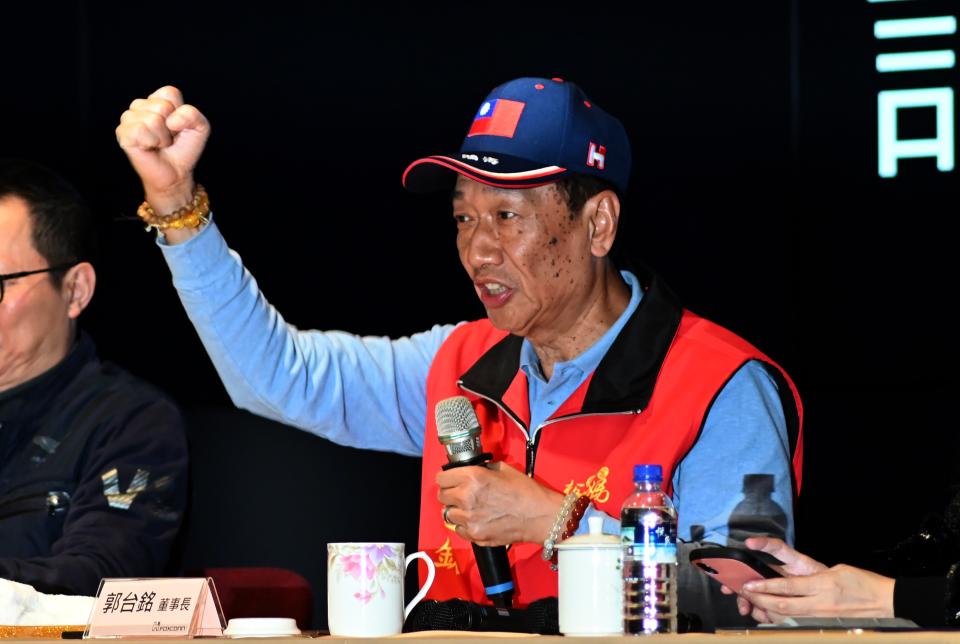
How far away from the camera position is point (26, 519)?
2.54 metres

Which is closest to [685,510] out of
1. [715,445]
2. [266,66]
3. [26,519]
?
[715,445]

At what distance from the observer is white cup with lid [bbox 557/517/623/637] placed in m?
1.45

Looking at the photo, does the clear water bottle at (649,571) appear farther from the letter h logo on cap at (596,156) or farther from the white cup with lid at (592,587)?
the letter h logo on cap at (596,156)

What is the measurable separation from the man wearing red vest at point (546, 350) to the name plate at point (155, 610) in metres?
0.55

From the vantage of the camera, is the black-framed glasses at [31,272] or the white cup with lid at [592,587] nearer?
the white cup with lid at [592,587]

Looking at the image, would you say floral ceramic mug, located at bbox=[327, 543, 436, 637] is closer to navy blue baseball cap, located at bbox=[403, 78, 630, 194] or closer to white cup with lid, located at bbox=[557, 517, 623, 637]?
white cup with lid, located at bbox=[557, 517, 623, 637]

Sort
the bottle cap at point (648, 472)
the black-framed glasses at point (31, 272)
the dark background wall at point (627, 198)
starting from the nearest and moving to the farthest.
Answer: the bottle cap at point (648, 472) < the black-framed glasses at point (31, 272) < the dark background wall at point (627, 198)

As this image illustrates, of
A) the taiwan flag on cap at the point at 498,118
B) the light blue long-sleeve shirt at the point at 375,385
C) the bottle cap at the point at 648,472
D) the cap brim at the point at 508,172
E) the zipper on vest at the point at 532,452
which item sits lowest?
the bottle cap at the point at 648,472

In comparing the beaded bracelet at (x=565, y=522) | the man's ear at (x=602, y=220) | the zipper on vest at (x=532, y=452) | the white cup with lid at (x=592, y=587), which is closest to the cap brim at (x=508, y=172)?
the man's ear at (x=602, y=220)

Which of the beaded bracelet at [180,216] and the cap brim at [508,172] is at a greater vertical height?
the cap brim at [508,172]

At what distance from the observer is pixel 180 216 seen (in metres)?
2.14

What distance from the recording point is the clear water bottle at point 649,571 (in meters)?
1.51

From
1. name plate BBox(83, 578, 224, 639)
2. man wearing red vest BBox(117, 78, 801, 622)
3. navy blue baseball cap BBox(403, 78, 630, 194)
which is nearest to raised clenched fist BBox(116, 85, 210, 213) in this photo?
man wearing red vest BBox(117, 78, 801, 622)

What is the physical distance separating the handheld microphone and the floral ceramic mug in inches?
10.5
